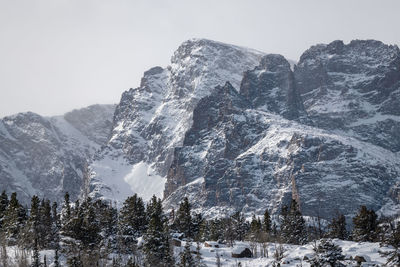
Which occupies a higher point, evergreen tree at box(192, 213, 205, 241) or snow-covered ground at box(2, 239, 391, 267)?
evergreen tree at box(192, 213, 205, 241)

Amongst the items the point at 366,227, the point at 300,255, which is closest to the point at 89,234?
the point at 300,255

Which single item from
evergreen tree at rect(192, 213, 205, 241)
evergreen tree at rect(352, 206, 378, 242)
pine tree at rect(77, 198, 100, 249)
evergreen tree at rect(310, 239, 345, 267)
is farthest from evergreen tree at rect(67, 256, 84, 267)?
evergreen tree at rect(352, 206, 378, 242)

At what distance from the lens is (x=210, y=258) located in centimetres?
12338

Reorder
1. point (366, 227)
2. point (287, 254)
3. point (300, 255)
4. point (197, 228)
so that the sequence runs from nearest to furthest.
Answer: point (300, 255), point (287, 254), point (366, 227), point (197, 228)

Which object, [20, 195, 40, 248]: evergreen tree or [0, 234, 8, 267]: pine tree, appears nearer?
[0, 234, 8, 267]: pine tree

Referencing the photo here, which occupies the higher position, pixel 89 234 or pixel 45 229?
pixel 45 229

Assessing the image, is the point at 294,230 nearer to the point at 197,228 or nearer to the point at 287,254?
the point at 197,228

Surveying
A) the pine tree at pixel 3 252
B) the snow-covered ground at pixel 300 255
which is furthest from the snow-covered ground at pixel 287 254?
the pine tree at pixel 3 252

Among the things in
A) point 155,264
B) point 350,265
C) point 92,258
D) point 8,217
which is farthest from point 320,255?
point 8,217

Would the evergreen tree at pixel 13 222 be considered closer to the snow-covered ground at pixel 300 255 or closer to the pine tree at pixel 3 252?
the pine tree at pixel 3 252

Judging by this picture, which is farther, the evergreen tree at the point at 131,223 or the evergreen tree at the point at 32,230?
the evergreen tree at the point at 131,223

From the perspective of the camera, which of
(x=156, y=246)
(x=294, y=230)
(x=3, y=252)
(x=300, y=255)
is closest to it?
(x=300, y=255)

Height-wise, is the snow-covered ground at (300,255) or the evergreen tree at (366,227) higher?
the evergreen tree at (366,227)

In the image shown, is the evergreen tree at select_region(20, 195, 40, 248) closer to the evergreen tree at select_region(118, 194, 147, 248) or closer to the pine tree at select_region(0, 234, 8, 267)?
the pine tree at select_region(0, 234, 8, 267)
